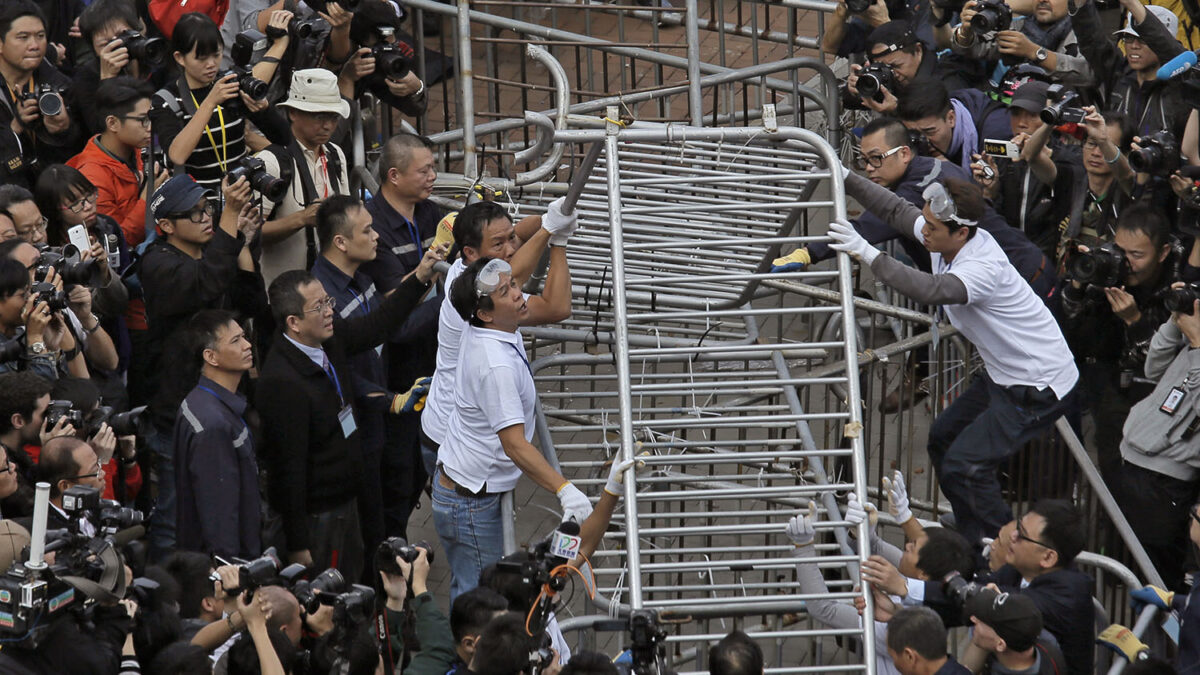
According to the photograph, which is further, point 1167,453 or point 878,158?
point 878,158

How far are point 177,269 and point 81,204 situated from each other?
54 centimetres

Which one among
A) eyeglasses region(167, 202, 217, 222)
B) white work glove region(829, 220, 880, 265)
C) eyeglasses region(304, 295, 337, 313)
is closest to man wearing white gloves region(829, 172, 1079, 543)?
white work glove region(829, 220, 880, 265)

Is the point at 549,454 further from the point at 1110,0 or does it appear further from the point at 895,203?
the point at 1110,0

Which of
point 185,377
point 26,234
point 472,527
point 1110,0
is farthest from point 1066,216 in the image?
point 26,234

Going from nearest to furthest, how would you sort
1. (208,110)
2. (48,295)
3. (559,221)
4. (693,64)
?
(48,295) < (559,221) < (208,110) < (693,64)

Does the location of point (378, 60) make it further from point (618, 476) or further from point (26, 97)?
point (618, 476)

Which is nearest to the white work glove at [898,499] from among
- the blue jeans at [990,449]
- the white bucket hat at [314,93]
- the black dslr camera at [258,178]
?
the blue jeans at [990,449]

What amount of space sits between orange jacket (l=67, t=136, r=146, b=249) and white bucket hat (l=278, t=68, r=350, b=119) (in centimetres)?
82

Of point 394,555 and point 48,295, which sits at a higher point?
point 48,295

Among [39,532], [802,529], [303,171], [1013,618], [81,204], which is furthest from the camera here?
[303,171]

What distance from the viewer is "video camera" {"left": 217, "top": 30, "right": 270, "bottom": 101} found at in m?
7.29

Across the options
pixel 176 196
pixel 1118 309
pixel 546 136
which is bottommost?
pixel 1118 309

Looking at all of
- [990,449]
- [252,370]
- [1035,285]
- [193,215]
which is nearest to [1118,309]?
[1035,285]

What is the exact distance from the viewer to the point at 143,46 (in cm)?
781
